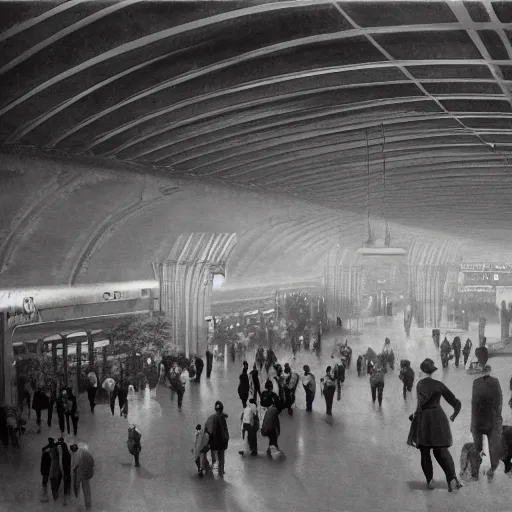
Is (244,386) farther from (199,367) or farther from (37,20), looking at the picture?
(37,20)

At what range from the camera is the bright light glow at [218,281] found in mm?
6684

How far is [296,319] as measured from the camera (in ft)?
21.3

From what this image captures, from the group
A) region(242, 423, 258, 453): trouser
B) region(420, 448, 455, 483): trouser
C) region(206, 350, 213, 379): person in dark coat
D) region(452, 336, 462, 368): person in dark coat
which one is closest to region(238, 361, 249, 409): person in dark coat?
region(242, 423, 258, 453): trouser

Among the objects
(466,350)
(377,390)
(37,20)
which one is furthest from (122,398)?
(37,20)

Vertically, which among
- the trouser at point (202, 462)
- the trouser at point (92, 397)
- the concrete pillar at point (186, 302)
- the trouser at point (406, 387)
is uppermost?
the concrete pillar at point (186, 302)

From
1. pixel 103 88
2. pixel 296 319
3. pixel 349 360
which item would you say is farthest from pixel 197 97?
pixel 349 360

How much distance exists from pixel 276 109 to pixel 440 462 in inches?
122

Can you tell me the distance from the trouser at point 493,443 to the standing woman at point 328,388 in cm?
119

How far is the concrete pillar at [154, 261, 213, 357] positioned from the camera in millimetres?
6652

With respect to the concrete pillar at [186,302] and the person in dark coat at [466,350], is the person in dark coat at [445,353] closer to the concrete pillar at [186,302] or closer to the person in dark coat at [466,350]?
the person in dark coat at [466,350]

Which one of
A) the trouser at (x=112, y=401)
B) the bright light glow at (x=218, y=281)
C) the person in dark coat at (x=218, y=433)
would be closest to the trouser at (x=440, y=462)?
the person in dark coat at (x=218, y=433)

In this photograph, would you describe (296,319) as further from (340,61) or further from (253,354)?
(340,61)

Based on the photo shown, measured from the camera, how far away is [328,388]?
21.0 ft

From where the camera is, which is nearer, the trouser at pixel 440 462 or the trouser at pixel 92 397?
the trouser at pixel 440 462
